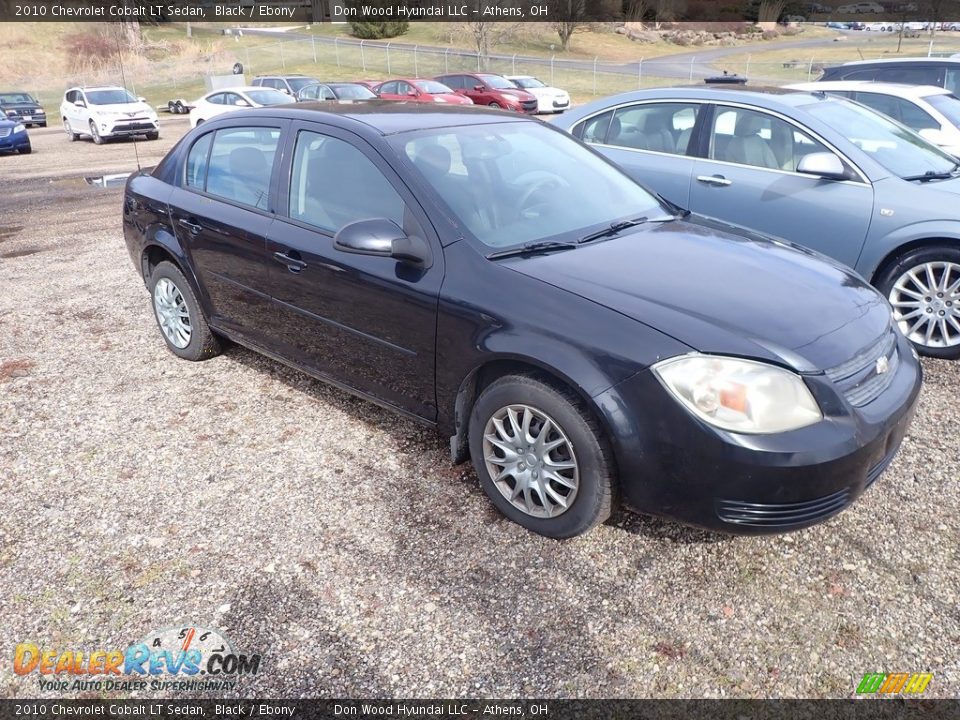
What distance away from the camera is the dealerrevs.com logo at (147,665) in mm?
2426

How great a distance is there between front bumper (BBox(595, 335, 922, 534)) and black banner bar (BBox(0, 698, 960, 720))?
0.60m

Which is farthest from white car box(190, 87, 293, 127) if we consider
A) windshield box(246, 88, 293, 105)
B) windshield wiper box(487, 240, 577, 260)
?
windshield wiper box(487, 240, 577, 260)

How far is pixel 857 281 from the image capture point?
10.9ft

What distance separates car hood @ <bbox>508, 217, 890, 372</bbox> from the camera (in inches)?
104

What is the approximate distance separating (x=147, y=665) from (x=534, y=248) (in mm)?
Result: 2187

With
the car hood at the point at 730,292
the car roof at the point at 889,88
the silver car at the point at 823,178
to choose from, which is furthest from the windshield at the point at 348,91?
the car hood at the point at 730,292

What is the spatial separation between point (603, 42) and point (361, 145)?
65.1 m

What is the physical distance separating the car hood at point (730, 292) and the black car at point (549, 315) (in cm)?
1

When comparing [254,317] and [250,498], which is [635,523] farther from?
[254,317]

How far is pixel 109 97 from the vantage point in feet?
Result: 67.1

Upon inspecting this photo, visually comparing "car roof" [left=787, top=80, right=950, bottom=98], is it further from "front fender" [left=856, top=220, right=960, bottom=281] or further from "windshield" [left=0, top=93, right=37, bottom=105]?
"windshield" [left=0, top=93, right=37, bottom=105]

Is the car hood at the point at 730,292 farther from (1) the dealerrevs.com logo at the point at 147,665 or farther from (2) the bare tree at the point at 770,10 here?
(2) the bare tree at the point at 770,10

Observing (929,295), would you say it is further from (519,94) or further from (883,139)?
(519,94)

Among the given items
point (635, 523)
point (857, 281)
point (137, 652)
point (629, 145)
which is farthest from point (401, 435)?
point (629, 145)
